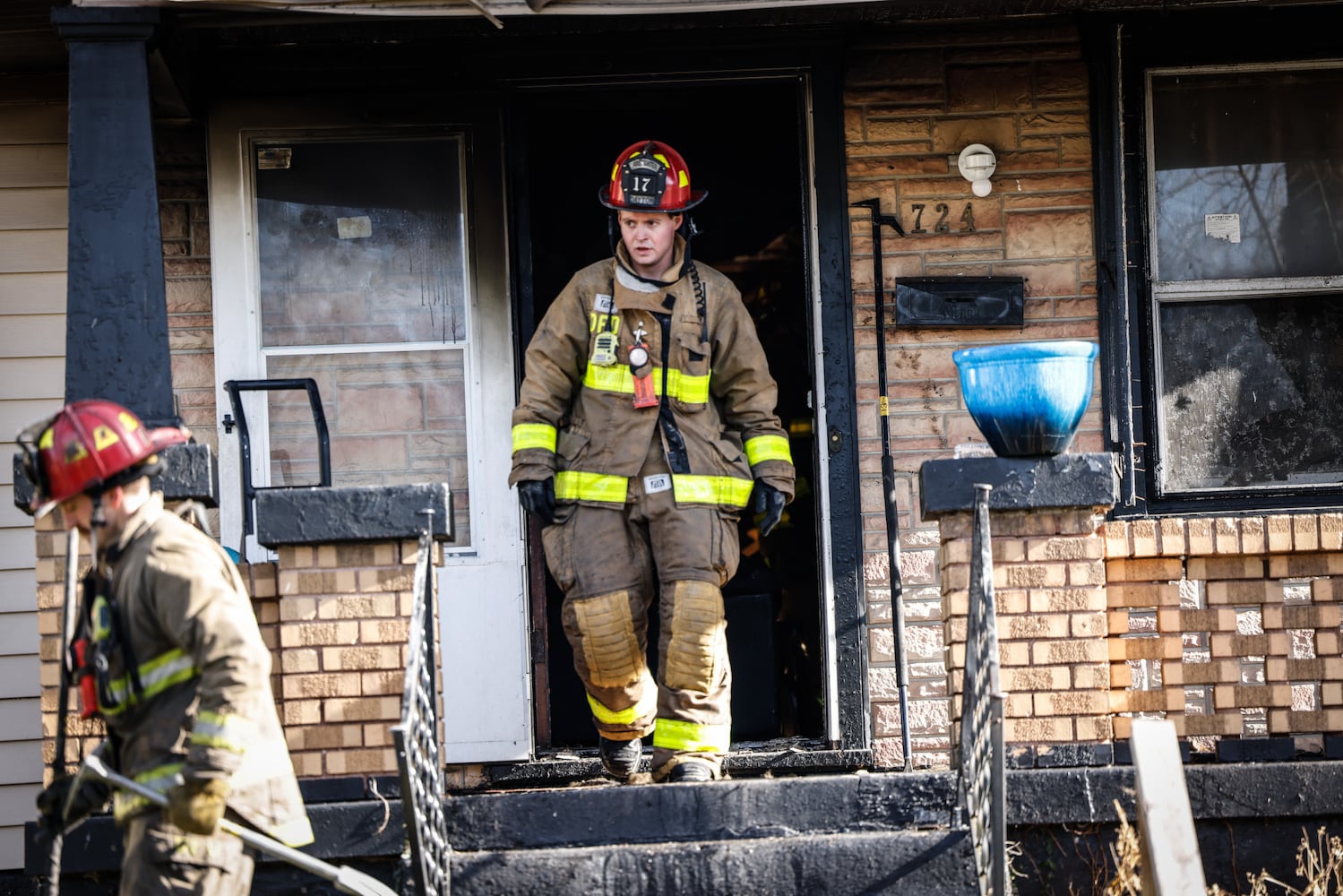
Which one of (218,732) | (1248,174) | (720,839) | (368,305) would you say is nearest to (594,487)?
(720,839)

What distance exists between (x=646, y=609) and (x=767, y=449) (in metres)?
0.70

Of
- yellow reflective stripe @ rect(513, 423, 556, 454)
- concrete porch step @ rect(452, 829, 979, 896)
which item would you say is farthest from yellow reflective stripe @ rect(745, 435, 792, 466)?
concrete porch step @ rect(452, 829, 979, 896)

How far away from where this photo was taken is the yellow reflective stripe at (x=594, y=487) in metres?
5.11

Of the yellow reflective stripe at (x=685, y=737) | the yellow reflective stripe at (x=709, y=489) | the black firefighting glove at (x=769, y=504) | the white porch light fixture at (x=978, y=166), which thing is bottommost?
the yellow reflective stripe at (x=685, y=737)

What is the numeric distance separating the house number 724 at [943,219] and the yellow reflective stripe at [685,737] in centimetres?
241

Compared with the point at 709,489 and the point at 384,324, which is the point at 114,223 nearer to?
the point at 384,324

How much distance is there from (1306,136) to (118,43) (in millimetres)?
4642

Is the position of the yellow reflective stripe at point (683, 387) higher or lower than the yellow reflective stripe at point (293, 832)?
higher

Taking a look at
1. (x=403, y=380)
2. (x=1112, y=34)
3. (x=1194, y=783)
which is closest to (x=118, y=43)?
(x=403, y=380)

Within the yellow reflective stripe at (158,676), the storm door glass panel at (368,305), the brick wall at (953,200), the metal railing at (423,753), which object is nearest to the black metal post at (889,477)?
the brick wall at (953,200)

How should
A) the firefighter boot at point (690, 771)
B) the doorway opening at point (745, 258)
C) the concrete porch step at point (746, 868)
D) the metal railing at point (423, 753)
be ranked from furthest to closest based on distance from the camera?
1. the doorway opening at point (745, 258)
2. the firefighter boot at point (690, 771)
3. the concrete porch step at point (746, 868)
4. the metal railing at point (423, 753)

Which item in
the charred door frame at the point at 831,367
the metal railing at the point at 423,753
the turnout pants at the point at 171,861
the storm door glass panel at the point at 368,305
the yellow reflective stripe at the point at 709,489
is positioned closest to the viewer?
the turnout pants at the point at 171,861

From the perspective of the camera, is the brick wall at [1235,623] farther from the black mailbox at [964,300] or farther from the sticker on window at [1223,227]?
the sticker on window at [1223,227]

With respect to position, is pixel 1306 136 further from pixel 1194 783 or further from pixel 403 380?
pixel 403 380
